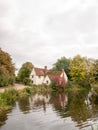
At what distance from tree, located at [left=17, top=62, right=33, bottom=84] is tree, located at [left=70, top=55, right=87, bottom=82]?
13.5 meters

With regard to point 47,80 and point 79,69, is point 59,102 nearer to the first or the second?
point 47,80

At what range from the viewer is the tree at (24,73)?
68169 mm

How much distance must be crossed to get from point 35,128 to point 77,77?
2138 inches

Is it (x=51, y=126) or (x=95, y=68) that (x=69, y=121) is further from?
(x=95, y=68)

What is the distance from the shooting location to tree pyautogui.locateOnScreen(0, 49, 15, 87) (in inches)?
1904

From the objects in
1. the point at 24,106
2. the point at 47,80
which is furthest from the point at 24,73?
the point at 24,106

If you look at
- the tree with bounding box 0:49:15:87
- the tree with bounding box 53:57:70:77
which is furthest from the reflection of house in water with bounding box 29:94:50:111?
the tree with bounding box 53:57:70:77

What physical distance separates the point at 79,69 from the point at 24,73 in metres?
16.7

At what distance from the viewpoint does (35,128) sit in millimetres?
17750

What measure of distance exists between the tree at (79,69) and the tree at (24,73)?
13.5 meters

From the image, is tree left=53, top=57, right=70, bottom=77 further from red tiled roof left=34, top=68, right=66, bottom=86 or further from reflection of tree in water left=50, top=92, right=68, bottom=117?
reflection of tree in water left=50, top=92, right=68, bottom=117

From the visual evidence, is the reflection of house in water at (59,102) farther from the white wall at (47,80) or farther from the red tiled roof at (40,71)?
the red tiled roof at (40,71)

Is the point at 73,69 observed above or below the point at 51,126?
above

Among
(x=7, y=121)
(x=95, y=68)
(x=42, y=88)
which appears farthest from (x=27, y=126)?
(x=42, y=88)
